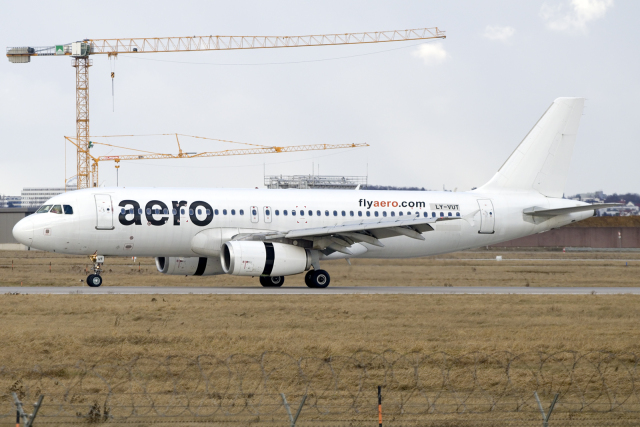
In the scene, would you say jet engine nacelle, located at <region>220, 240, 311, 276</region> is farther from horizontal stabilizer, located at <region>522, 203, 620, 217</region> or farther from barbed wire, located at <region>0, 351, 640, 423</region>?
barbed wire, located at <region>0, 351, 640, 423</region>

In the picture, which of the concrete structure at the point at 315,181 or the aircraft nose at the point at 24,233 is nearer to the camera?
the aircraft nose at the point at 24,233

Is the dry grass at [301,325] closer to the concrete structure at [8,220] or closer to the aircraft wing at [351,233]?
the aircraft wing at [351,233]

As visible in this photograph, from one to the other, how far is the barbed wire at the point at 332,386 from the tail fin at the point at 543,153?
23.2m

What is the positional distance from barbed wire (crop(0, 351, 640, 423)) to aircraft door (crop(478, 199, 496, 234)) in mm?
21108

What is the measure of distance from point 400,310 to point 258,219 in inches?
435

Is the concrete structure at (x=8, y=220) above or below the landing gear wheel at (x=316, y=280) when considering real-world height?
above

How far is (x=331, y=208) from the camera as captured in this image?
37.2 meters

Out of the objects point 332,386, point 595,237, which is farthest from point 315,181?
point 332,386

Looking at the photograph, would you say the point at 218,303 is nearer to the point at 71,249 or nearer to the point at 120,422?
the point at 71,249

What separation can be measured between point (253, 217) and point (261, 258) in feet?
10.7

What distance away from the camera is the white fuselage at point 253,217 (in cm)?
3319

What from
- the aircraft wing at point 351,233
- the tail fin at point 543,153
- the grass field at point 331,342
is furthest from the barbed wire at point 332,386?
the tail fin at point 543,153

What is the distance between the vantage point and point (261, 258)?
107ft

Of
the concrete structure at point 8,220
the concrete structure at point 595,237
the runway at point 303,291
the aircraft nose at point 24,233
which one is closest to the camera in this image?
the runway at point 303,291
